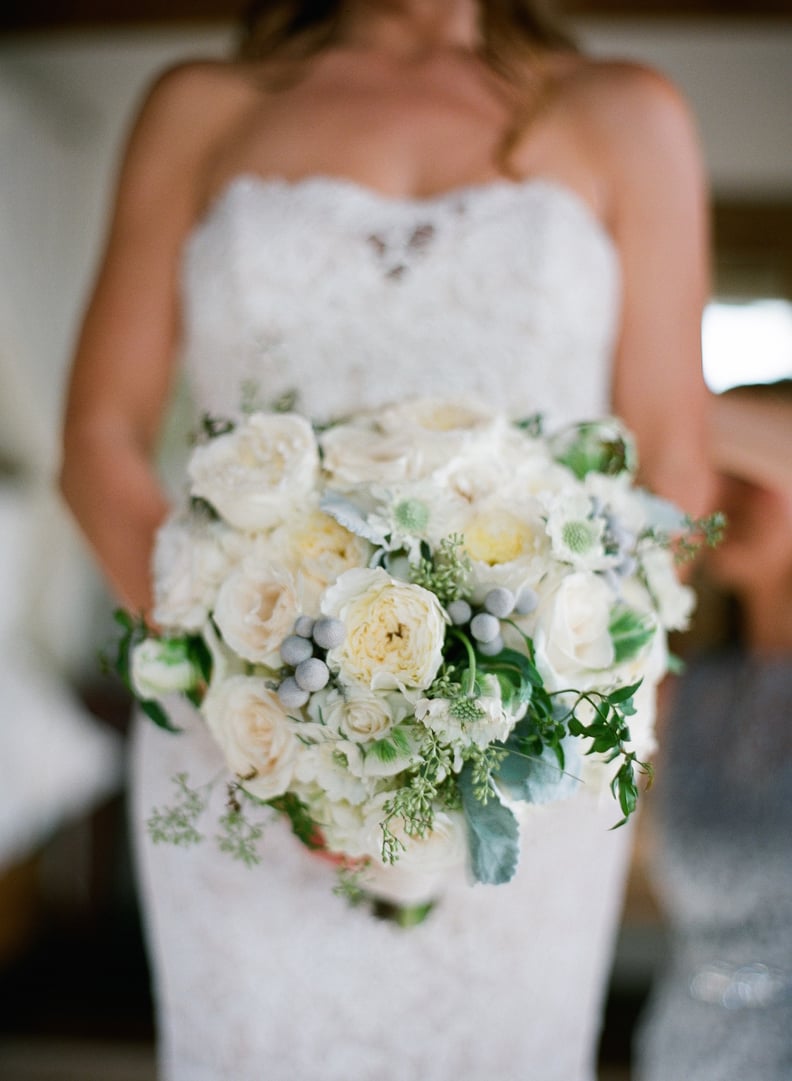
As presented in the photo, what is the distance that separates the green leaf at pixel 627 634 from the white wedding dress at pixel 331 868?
437 millimetres

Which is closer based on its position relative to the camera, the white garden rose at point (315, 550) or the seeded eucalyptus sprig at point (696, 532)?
the white garden rose at point (315, 550)

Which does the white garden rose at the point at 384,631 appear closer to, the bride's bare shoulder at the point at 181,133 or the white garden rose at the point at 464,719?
the white garden rose at the point at 464,719

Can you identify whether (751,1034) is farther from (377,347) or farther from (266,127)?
(266,127)

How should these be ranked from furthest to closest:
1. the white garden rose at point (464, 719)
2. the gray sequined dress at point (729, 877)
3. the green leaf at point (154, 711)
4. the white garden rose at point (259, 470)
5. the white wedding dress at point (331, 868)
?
the gray sequined dress at point (729, 877)
the white wedding dress at point (331, 868)
the green leaf at point (154, 711)
the white garden rose at point (259, 470)
the white garden rose at point (464, 719)

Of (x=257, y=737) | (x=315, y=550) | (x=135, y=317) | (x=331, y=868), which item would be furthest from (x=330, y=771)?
(x=135, y=317)

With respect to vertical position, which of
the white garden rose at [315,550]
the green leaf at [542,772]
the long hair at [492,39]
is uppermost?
the long hair at [492,39]

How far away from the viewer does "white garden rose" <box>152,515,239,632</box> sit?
845mm

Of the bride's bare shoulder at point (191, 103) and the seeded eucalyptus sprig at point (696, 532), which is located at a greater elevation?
the bride's bare shoulder at point (191, 103)

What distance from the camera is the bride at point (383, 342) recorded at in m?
1.24

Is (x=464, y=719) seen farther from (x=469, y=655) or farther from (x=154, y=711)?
(x=154, y=711)

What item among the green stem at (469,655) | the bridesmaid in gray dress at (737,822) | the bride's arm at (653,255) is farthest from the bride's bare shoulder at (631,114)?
the green stem at (469,655)

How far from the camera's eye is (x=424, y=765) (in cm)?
74

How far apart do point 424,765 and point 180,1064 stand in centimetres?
82

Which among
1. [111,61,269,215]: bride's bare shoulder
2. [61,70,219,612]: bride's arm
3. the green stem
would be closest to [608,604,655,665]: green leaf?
the green stem
